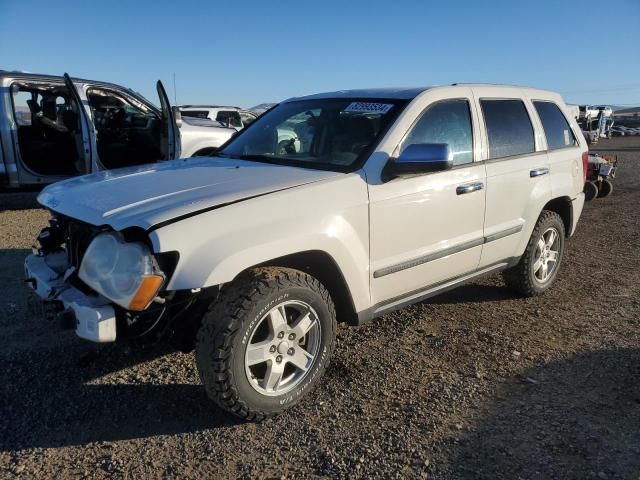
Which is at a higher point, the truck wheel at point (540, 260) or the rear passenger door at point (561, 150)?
the rear passenger door at point (561, 150)

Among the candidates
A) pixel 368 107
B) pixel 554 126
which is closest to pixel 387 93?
pixel 368 107

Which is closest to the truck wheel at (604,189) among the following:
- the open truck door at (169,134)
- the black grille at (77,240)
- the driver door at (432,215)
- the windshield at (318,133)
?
the driver door at (432,215)

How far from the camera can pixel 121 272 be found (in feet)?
8.09

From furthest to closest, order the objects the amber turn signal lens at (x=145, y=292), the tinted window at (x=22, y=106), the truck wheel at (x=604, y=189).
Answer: the truck wheel at (x=604, y=189) → the tinted window at (x=22, y=106) → the amber turn signal lens at (x=145, y=292)

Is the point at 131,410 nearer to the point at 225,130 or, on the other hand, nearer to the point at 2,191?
the point at 2,191

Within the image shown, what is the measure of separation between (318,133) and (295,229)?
1.26 m

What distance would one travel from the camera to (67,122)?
7594 mm

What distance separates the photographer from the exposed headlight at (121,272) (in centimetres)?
238

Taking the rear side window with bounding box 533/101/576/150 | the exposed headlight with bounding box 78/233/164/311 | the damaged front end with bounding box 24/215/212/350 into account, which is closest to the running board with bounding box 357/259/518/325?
the damaged front end with bounding box 24/215/212/350

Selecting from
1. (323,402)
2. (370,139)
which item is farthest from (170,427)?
(370,139)

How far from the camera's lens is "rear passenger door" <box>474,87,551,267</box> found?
390 centimetres

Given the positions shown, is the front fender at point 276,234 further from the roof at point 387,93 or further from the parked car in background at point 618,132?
the parked car in background at point 618,132

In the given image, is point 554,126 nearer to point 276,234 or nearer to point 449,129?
point 449,129

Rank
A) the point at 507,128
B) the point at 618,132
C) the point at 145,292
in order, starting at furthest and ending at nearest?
the point at 618,132 → the point at 507,128 → the point at 145,292
